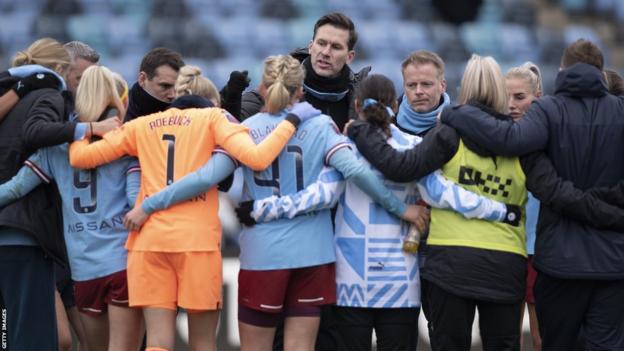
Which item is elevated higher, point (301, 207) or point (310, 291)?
point (301, 207)

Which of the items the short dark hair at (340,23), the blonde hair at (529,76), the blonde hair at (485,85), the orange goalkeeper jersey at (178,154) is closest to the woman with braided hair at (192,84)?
the orange goalkeeper jersey at (178,154)

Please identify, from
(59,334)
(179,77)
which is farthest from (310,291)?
(59,334)

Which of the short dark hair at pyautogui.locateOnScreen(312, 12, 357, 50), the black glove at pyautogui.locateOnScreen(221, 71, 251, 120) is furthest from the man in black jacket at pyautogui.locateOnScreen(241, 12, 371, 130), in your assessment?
the black glove at pyautogui.locateOnScreen(221, 71, 251, 120)

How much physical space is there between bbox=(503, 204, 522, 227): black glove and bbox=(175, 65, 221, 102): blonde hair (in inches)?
60.2

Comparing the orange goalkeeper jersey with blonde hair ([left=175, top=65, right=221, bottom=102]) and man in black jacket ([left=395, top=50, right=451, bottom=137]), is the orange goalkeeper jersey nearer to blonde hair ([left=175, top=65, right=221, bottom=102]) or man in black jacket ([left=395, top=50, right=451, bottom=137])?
blonde hair ([left=175, top=65, right=221, bottom=102])

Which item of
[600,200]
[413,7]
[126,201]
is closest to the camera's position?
[600,200]

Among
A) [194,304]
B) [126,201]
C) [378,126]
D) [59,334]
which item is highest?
[378,126]

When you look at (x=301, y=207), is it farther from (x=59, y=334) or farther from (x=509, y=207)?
(x=59, y=334)

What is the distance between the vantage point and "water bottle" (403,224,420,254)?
5484mm

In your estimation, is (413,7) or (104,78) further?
(413,7)

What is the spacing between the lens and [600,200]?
207 inches

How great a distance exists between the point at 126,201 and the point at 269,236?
78cm

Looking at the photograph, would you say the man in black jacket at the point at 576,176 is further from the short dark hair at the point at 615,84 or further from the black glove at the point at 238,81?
the black glove at the point at 238,81

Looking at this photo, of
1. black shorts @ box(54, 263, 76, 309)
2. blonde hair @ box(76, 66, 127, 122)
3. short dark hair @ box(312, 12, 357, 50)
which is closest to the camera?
blonde hair @ box(76, 66, 127, 122)
